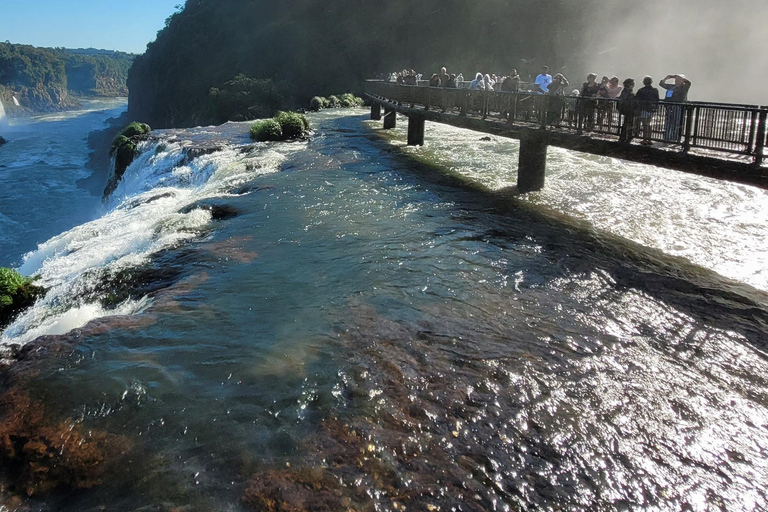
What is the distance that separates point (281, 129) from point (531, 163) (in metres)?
13.3

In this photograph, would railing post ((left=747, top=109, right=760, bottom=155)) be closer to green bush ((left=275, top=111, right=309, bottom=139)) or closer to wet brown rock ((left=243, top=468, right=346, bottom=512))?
wet brown rock ((left=243, top=468, right=346, bottom=512))

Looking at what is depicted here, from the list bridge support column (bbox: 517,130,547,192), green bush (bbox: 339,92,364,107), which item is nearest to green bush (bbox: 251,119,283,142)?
bridge support column (bbox: 517,130,547,192)

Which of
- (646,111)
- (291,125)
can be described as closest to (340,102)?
(291,125)

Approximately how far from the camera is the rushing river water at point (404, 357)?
189 inches

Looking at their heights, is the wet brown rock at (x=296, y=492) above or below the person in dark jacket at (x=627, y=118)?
below

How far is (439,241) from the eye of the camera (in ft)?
37.7

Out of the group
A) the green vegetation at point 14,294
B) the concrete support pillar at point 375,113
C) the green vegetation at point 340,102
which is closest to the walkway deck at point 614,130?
the green vegetation at point 14,294

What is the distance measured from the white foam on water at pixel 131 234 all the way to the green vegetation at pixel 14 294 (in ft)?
0.80

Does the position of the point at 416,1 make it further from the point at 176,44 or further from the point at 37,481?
the point at 37,481

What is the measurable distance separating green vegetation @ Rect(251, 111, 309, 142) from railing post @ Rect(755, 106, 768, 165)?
19415 millimetres

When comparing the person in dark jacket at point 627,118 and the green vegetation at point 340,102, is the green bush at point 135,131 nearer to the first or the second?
the green vegetation at point 340,102

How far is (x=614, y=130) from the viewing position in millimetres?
12883

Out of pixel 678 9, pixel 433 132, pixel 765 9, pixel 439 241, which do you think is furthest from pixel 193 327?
pixel 678 9

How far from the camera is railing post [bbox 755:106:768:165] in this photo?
9.45 meters
